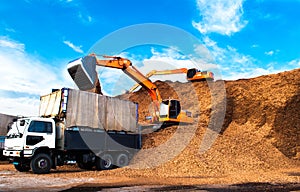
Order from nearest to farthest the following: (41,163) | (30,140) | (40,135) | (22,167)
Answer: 1. (30,140)
2. (41,163)
3. (40,135)
4. (22,167)

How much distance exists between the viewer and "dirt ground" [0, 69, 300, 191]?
13.1 m

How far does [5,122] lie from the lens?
23.9m

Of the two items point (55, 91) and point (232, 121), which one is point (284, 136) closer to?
point (232, 121)

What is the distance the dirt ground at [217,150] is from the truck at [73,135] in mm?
789

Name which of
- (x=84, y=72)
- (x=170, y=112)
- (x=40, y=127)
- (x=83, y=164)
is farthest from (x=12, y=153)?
(x=170, y=112)

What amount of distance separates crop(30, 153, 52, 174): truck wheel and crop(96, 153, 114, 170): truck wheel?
9.50ft

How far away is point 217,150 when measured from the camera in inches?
820

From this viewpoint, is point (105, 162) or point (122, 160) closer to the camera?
point (105, 162)

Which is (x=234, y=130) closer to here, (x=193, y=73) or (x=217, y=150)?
(x=193, y=73)

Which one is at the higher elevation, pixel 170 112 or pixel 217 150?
pixel 170 112

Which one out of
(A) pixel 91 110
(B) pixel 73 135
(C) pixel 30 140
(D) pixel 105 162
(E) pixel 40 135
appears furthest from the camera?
(D) pixel 105 162

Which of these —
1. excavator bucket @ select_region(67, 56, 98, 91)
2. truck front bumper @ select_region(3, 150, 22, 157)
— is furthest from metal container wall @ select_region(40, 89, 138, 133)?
truck front bumper @ select_region(3, 150, 22, 157)

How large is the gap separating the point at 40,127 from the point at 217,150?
36.1 feet

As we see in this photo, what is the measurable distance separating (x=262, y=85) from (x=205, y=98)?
256 inches
